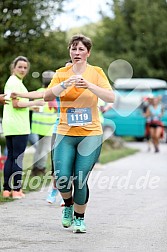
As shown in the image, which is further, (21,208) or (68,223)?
(21,208)

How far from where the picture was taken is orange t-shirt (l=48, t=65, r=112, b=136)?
25.2 feet

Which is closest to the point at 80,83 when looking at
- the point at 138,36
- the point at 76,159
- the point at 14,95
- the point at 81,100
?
the point at 81,100

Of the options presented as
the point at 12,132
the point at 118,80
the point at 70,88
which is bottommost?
the point at 118,80

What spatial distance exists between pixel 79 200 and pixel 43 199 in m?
2.92

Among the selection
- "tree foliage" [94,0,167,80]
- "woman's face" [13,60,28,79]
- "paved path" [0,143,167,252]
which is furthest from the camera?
"tree foliage" [94,0,167,80]

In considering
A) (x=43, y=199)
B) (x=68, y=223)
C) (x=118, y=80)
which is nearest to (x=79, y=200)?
(x=68, y=223)

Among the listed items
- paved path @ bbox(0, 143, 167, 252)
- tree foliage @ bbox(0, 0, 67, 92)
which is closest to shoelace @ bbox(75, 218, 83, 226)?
paved path @ bbox(0, 143, 167, 252)

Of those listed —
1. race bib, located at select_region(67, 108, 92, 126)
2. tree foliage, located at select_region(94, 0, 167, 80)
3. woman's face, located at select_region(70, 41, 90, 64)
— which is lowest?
tree foliage, located at select_region(94, 0, 167, 80)

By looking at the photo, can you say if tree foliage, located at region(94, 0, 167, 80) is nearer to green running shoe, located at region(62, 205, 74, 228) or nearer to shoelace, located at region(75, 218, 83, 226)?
green running shoe, located at region(62, 205, 74, 228)

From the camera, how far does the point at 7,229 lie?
7895mm

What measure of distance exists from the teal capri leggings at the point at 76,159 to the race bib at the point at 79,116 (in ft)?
0.52

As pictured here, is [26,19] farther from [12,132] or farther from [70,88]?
[70,88]

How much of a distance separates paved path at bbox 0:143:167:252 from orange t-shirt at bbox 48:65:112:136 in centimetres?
103

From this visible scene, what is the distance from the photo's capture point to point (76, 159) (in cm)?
777
